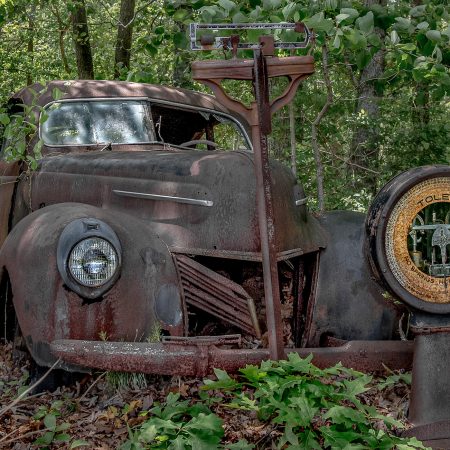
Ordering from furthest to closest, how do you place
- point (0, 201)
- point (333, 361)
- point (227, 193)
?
1. point (0, 201)
2. point (227, 193)
3. point (333, 361)

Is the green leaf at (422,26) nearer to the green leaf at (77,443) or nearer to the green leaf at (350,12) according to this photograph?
the green leaf at (350,12)

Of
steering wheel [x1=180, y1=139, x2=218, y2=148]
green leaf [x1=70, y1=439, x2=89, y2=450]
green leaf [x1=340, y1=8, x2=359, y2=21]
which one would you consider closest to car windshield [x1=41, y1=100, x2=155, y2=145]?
steering wheel [x1=180, y1=139, x2=218, y2=148]

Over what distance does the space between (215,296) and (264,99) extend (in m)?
1.14

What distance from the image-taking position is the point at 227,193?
4074 mm

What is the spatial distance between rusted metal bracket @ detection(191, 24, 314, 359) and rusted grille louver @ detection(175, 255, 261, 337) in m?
0.60

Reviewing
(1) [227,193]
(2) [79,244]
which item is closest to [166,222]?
(1) [227,193]

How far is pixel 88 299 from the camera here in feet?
11.7

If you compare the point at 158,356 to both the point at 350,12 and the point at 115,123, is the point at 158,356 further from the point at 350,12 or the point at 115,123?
the point at 350,12

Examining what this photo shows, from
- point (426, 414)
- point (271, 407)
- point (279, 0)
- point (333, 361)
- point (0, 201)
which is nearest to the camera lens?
point (271, 407)

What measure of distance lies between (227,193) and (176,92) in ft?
6.54

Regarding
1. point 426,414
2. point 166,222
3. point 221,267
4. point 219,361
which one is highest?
point 166,222

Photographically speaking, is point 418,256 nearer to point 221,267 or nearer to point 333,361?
point 333,361

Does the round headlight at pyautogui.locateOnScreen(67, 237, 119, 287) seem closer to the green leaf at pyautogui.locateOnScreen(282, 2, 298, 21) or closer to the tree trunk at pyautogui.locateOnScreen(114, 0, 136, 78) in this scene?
the green leaf at pyautogui.locateOnScreen(282, 2, 298, 21)

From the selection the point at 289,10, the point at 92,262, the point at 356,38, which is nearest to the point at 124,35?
the point at 356,38
